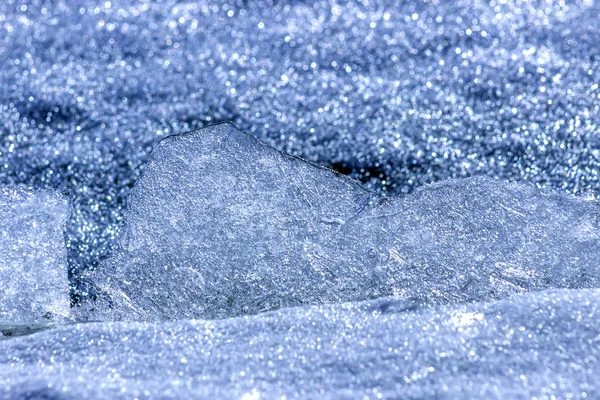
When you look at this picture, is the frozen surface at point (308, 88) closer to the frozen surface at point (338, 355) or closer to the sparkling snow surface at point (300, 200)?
the sparkling snow surface at point (300, 200)

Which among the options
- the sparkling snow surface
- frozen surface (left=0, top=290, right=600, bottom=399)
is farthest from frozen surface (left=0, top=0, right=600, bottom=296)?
frozen surface (left=0, top=290, right=600, bottom=399)

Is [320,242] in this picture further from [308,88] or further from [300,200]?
[308,88]

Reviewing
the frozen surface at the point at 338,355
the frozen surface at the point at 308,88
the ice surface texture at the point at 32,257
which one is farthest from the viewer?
the frozen surface at the point at 308,88

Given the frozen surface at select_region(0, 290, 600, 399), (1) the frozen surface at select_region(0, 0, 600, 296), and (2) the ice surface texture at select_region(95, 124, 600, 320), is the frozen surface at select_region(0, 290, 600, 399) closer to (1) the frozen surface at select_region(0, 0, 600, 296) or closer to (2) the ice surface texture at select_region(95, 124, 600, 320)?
Result: (2) the ice surface texture at select_region(95, 124, 600, 320)

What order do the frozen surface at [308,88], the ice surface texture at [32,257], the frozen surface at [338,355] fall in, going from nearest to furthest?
the frozen surface at [338,355] < the ice surface texture at [32,257] < the frozen surface at [308,88]

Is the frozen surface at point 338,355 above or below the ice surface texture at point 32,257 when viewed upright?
below

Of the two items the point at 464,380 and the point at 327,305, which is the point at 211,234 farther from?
the point at 464,380

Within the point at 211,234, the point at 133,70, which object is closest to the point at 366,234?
the point at 211,234

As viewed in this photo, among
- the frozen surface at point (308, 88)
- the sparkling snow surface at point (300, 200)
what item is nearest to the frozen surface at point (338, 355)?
the sparkling snow surface at point (300, 200)
